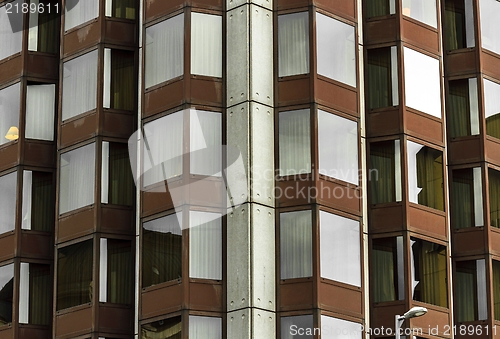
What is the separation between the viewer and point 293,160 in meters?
42.8

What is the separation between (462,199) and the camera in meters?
46.7

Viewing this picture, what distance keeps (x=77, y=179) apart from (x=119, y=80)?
154 inches

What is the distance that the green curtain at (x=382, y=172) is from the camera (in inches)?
1757

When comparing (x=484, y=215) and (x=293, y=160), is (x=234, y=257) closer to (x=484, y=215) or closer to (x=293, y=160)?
(x=293, y=160)

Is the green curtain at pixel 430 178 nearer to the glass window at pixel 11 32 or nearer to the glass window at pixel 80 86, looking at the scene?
the glass window at pixel 80 86

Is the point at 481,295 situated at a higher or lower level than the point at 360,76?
lower

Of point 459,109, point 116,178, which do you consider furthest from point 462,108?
point 116,178

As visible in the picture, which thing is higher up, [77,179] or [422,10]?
[422,10]

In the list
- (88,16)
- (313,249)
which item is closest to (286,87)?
(313,249)

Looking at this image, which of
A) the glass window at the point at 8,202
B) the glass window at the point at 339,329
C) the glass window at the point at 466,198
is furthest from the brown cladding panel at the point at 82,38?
the glass window at the point at 466,198

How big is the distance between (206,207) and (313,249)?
12.5 feet

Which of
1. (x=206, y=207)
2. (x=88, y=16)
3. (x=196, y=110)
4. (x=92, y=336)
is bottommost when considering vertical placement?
(x=92, y=336)

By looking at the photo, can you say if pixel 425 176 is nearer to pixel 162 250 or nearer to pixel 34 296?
pixel 162 250

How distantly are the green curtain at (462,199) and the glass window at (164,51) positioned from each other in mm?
11205
